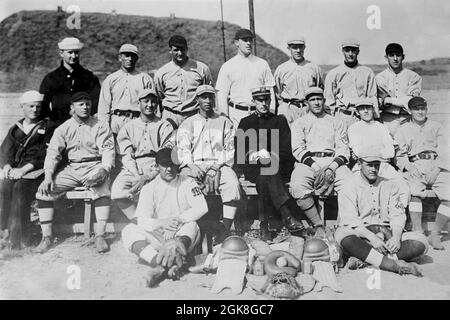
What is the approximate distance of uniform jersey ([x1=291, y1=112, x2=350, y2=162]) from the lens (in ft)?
18.4

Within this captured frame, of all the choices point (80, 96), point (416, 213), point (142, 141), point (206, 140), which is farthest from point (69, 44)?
point (416, 213)

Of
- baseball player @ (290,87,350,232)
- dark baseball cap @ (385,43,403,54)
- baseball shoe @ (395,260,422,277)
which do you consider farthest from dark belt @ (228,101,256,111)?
baseball shoe @ (395,260,422,277)

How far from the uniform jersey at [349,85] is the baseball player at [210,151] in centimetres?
140

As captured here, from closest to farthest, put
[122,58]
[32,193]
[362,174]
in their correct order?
[362,174]
[32,193]
[122,58]

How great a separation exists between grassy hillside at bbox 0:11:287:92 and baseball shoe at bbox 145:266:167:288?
5196 millimetres

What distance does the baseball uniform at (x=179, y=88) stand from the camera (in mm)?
5969

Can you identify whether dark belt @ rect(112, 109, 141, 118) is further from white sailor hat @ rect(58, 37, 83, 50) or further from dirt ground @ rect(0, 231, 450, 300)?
dirt ground @ rect(0, 231, 450, 300)

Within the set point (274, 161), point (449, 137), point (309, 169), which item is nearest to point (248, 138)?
point (274, 161)

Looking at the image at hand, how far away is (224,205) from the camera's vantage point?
17.3 feet

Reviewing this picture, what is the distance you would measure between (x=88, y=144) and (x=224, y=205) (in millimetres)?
1660

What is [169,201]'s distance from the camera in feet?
16.4

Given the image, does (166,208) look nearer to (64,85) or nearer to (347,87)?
(64,85)
